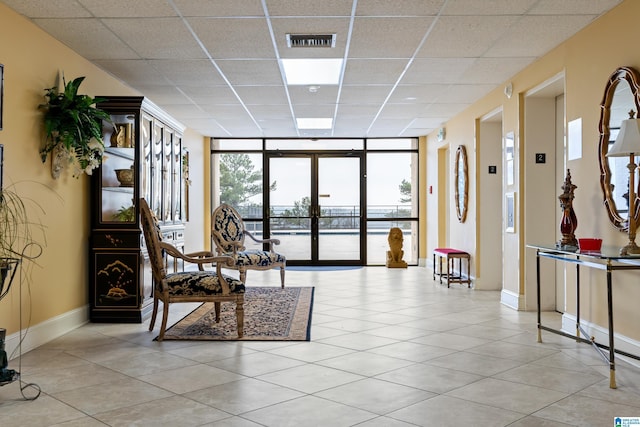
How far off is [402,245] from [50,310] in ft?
22.5

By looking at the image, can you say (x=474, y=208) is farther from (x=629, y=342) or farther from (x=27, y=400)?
(x=27, y=400)

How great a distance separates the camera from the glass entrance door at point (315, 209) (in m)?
10.4

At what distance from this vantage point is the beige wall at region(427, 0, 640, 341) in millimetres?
3766

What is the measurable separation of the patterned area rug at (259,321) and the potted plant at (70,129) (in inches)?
67.2

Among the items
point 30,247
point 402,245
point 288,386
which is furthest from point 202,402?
point 402,245

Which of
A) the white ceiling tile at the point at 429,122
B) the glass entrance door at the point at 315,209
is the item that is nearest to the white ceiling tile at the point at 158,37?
the white ceiling tile at the point at 429,122

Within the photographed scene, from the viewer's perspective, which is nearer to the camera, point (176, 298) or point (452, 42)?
point (176, 298)

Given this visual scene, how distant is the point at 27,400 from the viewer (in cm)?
286

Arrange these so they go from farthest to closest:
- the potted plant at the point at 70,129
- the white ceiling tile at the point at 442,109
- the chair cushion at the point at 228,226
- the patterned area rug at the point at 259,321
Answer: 1. the white ceiling tile at the point at 442,109
2. the chair cushion at the point at 228,226
3. the patterned area rug at the point at 259,321
4. the potted plant at the point at 70,129

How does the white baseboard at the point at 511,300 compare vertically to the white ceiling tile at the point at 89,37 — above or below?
below

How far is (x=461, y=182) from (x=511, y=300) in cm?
243

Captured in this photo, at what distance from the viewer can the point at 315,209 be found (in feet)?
34.3

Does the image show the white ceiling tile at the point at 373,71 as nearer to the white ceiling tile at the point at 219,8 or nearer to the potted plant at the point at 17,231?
the white ceiling tile at the point at 219,8

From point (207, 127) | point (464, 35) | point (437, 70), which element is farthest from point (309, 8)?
point (207, 127)
